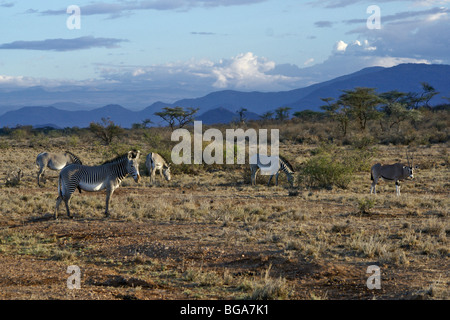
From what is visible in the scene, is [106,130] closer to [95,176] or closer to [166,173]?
[166,173]

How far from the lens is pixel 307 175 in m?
19.0

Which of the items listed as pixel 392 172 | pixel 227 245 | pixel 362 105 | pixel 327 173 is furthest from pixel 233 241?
pixel 362 105

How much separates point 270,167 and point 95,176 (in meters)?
8.53

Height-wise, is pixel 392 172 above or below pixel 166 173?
above

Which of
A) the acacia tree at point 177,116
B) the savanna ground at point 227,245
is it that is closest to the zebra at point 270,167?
the savanna ground at point 227,245

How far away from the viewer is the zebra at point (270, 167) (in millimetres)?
19078

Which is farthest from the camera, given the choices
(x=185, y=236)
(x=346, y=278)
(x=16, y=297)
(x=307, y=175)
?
(x=307, y=175)

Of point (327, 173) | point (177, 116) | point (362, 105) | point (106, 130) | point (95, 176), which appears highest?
point (362, 105)

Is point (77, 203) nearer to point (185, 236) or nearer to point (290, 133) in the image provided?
point (185, 236)

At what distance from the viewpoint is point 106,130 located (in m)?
42.5

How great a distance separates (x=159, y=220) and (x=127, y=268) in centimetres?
383

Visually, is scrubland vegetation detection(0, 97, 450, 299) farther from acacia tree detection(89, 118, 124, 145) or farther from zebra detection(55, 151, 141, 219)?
acacia tree detection(89, 118, 124, 145)
